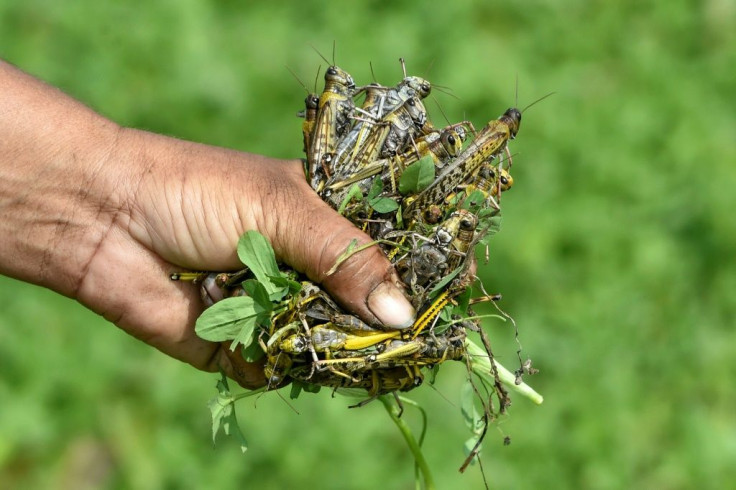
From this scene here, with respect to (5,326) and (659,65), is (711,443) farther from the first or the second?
(5,326)

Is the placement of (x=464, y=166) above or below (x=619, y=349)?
above

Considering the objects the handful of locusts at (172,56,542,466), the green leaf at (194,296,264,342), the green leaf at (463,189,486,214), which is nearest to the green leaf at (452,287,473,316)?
the handful of locusts at (172,56,542,466)

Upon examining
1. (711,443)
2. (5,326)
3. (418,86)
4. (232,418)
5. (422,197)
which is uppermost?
(418,86)

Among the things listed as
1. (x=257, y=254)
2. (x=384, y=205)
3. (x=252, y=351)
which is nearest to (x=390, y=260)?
(x=384, y=205)

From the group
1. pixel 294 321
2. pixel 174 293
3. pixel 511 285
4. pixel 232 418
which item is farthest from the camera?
pixel 511 285

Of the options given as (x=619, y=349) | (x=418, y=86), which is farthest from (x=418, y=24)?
(x=418, y=86)

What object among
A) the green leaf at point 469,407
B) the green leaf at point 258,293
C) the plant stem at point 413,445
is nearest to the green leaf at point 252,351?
the green leaf at point 258,293

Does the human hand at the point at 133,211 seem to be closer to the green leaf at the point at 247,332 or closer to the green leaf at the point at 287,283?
the green leaf at the point at 287,283
